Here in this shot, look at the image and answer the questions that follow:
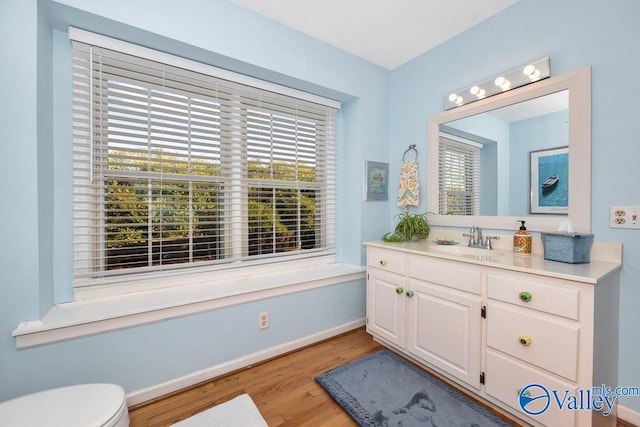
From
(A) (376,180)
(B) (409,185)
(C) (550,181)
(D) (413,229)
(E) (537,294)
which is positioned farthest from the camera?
(A) (376,180)

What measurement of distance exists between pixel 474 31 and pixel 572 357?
221 cm

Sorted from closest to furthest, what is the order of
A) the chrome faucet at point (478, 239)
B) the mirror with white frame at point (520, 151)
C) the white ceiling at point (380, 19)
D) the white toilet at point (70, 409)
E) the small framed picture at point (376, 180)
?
1. the white toilet at point (70, 409)
2. the mirror with white frame at point (520, 151)
3. the white ceiling at point (380, 19)
4. the chrome faucet at point (478, 239)
5. the small framed picture at point (376, 180)

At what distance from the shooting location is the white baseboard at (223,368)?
5.14 feet

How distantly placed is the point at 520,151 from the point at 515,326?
1.17 metres

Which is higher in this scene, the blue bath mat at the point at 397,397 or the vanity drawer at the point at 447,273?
the vanity drawer at the point at 447,273

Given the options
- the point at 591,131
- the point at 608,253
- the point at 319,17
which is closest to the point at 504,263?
the point at 608,253

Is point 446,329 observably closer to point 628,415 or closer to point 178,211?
point 628,415

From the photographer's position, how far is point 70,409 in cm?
105

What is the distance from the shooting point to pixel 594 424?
1.17 m

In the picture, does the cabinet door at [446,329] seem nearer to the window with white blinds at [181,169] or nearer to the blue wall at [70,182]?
the blue wall at [70,182]

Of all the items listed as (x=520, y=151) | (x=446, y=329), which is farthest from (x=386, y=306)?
(x=520, y=151)

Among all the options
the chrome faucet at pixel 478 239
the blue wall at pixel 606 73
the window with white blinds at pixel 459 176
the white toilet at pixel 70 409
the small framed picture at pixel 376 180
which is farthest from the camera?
the small framed picture at pixel 376 180

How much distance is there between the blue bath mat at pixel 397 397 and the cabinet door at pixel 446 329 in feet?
0.40

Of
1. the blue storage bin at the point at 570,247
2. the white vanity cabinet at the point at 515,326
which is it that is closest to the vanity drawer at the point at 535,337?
the white vanity cabinet at the point at 515,326
